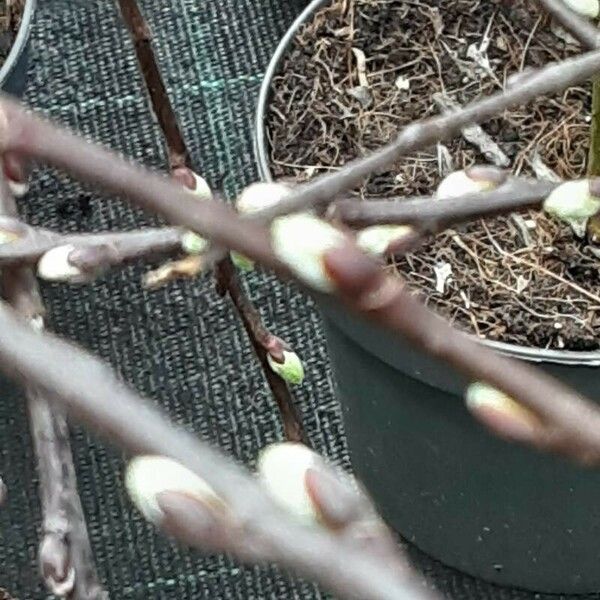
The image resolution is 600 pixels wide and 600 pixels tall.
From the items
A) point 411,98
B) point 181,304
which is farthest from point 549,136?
point 181,304

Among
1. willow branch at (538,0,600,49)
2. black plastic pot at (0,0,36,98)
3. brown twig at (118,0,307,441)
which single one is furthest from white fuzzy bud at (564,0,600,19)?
black plastic pot at (0,0,36,98)

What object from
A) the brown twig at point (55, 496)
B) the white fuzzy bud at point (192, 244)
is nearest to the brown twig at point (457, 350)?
the brown twig at point (55, 496)

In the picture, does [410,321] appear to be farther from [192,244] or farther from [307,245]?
[192,244]

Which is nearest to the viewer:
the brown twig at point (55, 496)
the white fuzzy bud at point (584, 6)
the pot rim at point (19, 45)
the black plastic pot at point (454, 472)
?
the brown twig at point (55, 496)

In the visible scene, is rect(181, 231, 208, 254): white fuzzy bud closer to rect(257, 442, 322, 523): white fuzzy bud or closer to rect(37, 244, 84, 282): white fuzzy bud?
rect(37, 244, 84, 282): white fuzzy bud

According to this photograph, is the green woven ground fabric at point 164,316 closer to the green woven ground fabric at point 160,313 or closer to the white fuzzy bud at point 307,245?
the green woven ground fabric at point 160,313

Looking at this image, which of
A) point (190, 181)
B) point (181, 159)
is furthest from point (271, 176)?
point (190, 181)
